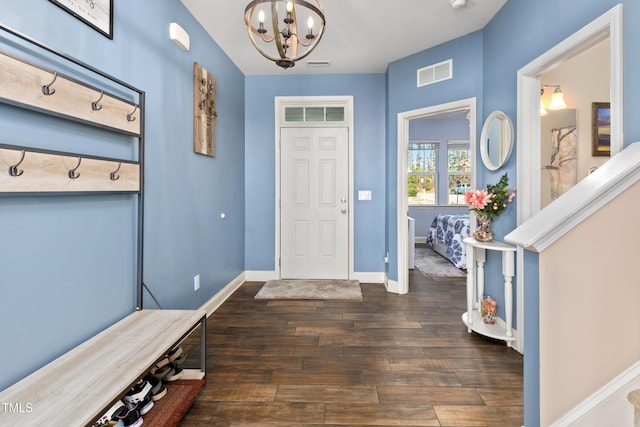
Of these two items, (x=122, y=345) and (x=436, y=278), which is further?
(x=436, y=278)

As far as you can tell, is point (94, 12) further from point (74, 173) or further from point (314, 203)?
point (314, 203)

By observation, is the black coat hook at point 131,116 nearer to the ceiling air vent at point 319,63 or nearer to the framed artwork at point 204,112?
the framed artwork at point 204,112

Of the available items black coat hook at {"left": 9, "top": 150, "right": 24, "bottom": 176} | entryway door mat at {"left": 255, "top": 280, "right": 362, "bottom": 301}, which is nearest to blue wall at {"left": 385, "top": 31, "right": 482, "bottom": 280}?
entryway door mat at {"left": 255, "top": 280, "right": 362, "bottom": 301}

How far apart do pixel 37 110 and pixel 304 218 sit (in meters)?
3.30

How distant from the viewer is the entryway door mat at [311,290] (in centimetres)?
375

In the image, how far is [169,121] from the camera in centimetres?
244

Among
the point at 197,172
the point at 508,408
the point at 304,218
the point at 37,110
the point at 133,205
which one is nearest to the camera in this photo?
the point at 37,110

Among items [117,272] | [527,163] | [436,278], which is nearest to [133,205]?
[117,272]

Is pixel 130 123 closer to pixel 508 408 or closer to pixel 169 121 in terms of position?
pixel 169 121

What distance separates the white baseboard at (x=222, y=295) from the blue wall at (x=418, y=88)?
188cm

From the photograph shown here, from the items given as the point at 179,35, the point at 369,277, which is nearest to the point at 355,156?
the point at 369,277

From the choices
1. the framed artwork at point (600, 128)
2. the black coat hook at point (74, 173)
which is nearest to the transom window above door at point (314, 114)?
the framed artwork at point (600, 128)

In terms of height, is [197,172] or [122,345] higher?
[197,172]

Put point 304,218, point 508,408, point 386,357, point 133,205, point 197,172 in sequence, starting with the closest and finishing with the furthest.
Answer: point 508,408, point 133,205, point 386,357, point 197,172, point 304,218
